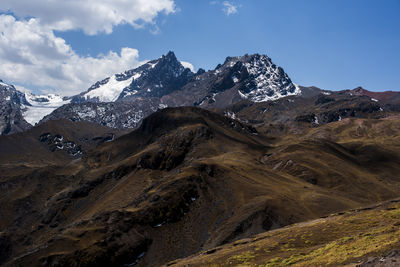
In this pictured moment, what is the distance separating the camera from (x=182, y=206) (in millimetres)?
191375

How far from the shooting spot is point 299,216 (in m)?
171

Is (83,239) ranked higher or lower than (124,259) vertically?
higher

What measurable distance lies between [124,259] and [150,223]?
87.6ft

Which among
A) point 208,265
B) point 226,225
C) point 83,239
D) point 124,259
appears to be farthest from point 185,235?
point 208,265

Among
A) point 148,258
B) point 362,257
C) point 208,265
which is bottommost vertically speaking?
point 148,258

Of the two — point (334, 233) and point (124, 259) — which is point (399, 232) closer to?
point (334, 233)

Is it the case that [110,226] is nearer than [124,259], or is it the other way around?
[124,259]

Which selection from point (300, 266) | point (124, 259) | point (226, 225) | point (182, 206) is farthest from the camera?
point (182, 206)

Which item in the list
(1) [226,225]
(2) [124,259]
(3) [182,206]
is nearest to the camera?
(2) [124,259]

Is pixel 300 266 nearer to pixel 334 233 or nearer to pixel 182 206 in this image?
pixel 334 233

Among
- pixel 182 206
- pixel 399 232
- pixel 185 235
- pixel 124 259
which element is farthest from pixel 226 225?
pixel 399 232

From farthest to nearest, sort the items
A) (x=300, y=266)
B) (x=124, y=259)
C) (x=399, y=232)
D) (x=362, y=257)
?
(x=124, y=259) → (x=399, y=232) → (x=300, y=266) → (x=362, y=257)

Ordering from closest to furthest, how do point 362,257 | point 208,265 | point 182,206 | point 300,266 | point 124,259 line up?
1. point 362,257
2. point 300,266
3. point 208,265
4. point 124,259
5. point 182,206

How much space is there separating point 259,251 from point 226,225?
85.4 metres
